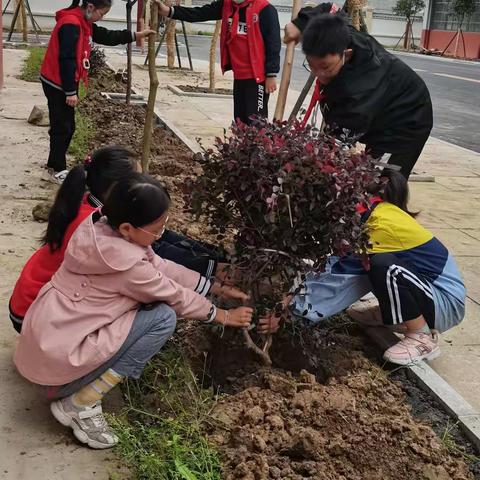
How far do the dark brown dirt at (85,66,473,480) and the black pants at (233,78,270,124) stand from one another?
345 centimetres

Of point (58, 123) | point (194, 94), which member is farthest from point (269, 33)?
point (194, 94)

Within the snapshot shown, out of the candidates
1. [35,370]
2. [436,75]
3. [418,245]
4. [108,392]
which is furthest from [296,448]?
[436,75]

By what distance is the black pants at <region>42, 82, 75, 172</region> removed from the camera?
613 cm

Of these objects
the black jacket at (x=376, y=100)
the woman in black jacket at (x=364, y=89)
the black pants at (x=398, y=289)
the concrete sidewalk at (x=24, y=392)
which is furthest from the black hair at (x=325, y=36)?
the concrete sidewalk at (x=24, y=392)

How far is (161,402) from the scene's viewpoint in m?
2.92

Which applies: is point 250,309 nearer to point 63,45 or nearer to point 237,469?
point 237,469

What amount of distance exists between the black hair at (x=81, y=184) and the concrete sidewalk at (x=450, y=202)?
1847mm

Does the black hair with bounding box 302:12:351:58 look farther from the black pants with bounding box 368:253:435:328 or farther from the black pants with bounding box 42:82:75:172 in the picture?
the black pants with bounding box 42:82:75:172

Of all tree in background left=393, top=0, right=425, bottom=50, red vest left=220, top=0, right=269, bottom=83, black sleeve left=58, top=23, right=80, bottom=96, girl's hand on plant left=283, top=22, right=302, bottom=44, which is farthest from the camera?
tree in background left=393, top=0, right=425, bottom=50

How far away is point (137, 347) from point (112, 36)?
4.29m

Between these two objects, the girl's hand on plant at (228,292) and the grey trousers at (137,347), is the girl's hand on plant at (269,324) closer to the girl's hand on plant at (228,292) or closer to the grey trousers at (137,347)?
the girl's hand on plant at (228,292)

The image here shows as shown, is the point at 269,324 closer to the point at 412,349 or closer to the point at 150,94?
the point at 412,349

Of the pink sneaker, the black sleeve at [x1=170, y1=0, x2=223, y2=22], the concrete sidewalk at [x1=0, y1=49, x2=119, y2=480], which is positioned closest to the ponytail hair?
the concrete sidewalk at [x1=0, y1=49, x2=119, y2=480]

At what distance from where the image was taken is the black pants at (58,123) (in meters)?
6.13
